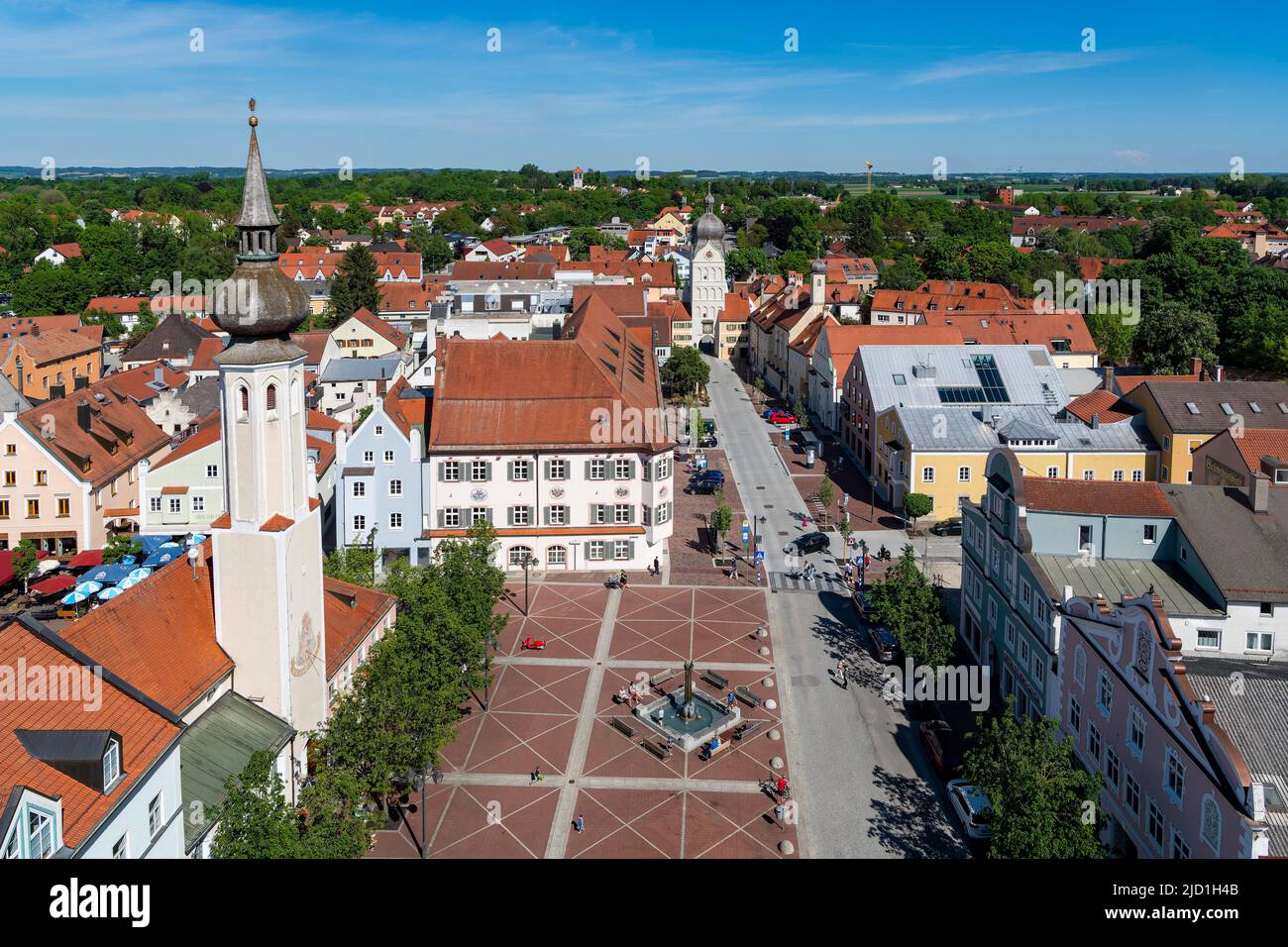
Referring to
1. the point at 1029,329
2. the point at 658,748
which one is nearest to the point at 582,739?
the point at 658,748

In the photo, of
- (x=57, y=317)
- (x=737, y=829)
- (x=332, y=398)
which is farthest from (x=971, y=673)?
(x=57, y=317)

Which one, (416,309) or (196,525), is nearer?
(196,525)

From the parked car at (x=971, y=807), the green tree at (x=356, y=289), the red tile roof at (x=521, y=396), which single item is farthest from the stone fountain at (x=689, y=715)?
the green tree at (x=356, y=289)

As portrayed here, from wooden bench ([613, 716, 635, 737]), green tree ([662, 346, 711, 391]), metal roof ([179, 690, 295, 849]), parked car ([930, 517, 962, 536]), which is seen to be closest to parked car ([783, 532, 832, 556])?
parked car ([930, 517, 962, 536])

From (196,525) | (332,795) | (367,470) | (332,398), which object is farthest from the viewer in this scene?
(332,398)

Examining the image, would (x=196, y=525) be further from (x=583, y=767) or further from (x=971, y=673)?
(x=971, y=673)

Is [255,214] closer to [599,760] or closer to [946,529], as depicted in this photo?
[599,760]

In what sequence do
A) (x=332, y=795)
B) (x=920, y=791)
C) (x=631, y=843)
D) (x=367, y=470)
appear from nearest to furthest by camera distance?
(x=332, y=795)
(x=631, y=843)
(x=920, y=791)
(x=367, y=470)

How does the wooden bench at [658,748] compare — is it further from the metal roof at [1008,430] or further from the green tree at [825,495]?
the metal roof at [1008,430]
